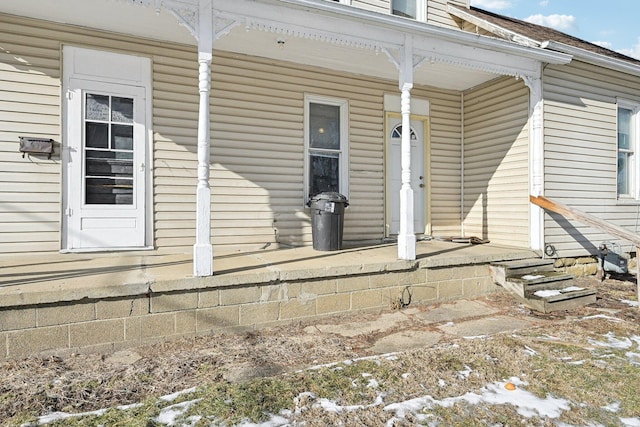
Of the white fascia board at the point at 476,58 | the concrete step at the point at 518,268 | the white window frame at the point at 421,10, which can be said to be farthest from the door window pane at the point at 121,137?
the white window frame at the point at 421,10

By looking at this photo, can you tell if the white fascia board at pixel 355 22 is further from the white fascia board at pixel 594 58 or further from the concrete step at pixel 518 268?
the concrete step at pixel 518 268

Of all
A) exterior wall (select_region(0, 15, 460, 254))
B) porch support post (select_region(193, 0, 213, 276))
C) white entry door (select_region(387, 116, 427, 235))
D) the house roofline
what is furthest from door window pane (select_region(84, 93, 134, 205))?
white entry door (select_region(387, 116, 427, 235))

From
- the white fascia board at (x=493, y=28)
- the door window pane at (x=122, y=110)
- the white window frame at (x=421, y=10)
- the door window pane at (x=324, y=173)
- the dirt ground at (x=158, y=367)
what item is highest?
the white window frame at (x=421, y=10)

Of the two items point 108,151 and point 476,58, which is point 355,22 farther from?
point 108,151

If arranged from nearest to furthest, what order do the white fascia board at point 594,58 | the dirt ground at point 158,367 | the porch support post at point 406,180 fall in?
the dirt ground at point 158,367
the porch support post at point 406,180
the white fascia board at point 594,58

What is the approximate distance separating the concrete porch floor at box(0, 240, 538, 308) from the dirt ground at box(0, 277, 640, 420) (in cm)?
51

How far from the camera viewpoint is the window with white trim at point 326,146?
634 cm

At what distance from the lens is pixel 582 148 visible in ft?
21.2

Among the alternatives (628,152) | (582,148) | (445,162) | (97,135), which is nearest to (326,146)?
(445,162)

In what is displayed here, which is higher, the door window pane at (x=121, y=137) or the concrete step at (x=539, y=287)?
the door window pane at (x=121, y=137)

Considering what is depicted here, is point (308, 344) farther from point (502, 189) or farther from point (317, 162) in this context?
point (502, 189)

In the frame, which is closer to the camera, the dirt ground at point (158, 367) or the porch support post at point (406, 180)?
the dirt ground at point (158, 367)

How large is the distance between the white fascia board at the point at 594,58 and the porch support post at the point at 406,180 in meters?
2.32

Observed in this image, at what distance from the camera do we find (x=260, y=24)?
4402 mm
